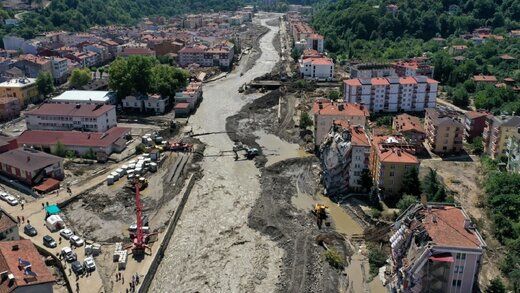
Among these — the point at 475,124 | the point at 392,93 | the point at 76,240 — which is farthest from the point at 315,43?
the point at 76,240

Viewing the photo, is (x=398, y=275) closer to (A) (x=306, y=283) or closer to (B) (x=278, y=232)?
(A) (x=306, y=283)

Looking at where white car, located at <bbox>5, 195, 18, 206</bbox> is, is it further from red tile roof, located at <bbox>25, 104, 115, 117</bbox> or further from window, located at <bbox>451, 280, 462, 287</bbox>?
window, located at <bbox>451, 280, 462, 287</bbox>

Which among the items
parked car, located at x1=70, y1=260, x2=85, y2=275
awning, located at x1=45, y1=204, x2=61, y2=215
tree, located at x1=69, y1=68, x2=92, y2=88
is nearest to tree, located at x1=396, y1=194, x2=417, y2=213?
parked car, located at x1=70, y1=260, x2=85, y2=275

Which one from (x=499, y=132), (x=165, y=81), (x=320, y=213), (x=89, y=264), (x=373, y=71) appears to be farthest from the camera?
(x=373, y=71)

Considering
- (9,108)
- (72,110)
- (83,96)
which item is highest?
(83,96)

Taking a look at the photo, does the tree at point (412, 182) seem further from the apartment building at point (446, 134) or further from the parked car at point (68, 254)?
the parked car at point (68, 254)

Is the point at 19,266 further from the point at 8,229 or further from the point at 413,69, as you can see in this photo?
the point at 413,69

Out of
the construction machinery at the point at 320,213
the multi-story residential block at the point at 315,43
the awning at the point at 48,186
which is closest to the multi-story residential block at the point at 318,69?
the multi-story residential block at the point at 315,43
